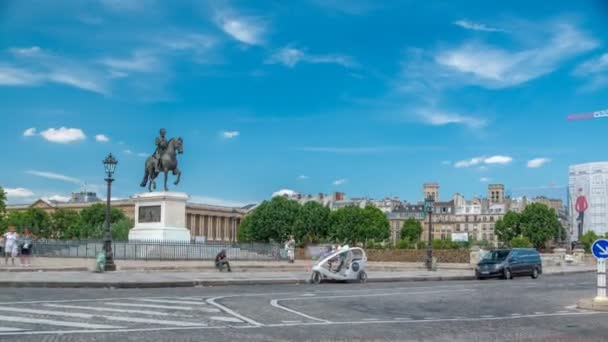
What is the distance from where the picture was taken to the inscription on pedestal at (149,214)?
1855 inches

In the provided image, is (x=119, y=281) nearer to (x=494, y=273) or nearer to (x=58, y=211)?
(x=494, y=273)

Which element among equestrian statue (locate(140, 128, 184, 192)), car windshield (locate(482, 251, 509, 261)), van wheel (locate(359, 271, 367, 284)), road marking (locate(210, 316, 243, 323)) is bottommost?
van wheel (locate(359, 271, 367, 284))

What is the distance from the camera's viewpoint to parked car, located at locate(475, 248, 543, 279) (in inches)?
1593

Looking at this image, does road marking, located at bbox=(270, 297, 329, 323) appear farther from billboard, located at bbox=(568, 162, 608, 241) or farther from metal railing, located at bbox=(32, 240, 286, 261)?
A: billboard, located at bbox=(568, 162, 608, 241)

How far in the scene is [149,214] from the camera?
47.7m

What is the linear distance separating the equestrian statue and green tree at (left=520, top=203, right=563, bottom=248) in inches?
4184

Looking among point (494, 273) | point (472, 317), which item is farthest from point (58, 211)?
point (472, 317)

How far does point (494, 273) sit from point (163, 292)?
2201cm

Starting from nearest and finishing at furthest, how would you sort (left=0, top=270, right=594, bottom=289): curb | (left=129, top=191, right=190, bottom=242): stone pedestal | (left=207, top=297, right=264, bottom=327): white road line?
(left=207, top=297, right=264, bottom=327): white road line, (left=0, top=270, right=594, bottom=289): curb, (left=129, top=191, right=190, bottom=242): stone pedestal

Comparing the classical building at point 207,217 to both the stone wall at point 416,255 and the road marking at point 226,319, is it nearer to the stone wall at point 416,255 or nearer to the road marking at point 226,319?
the stone wall at point 416,255

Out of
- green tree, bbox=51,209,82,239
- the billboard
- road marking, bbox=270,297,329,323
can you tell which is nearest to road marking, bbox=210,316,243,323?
road marking, bbox=270,297,329,323

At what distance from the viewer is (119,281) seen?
89.2 feet

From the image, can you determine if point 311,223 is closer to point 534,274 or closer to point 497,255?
point 534,274

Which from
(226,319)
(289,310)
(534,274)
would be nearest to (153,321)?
(226,319)
